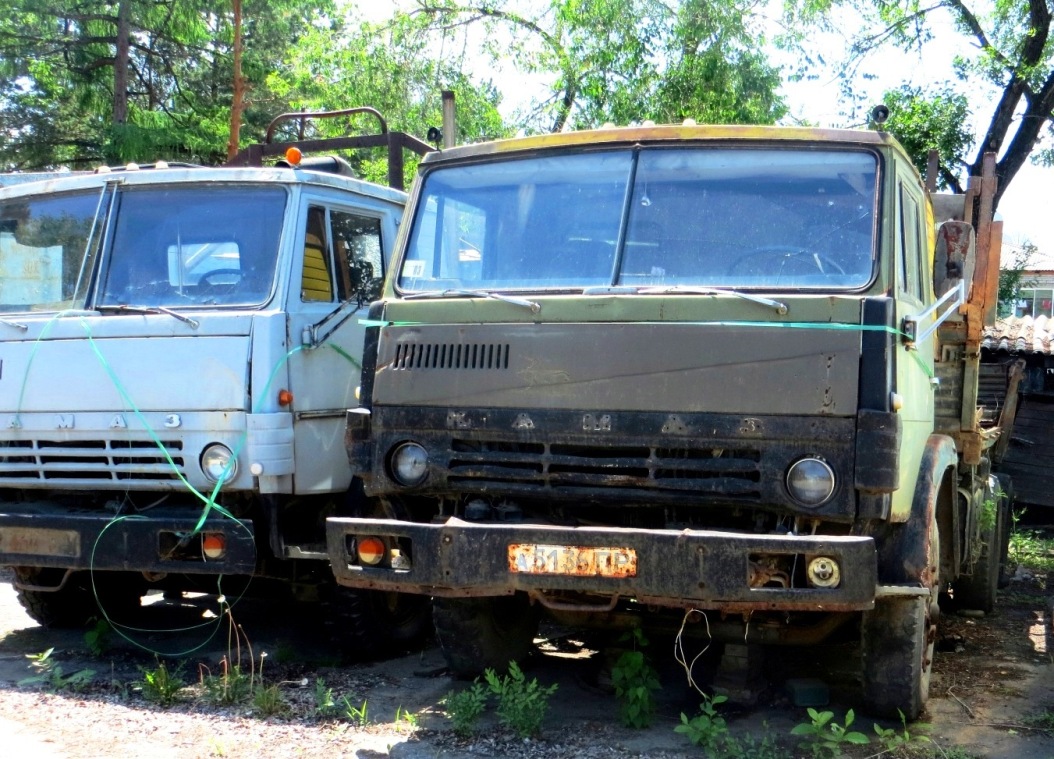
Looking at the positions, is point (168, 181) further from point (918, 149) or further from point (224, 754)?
point (918, 149)

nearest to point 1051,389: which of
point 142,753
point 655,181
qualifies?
point 655,181

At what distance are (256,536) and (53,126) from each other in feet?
60.7

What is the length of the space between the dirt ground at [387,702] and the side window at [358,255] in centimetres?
194

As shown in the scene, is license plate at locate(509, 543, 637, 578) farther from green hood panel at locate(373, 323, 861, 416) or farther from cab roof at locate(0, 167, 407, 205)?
cab roof at locate(0, 167, 407, 205)

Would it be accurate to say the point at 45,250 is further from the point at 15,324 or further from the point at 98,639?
the point at 98,639

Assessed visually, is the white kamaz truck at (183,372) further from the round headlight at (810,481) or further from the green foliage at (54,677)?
the round headlight at (810,481)

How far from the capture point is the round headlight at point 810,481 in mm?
4074

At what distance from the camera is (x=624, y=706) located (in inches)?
191

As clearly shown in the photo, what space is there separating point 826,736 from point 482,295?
7.14ft


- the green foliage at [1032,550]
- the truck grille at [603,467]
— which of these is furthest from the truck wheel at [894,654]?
the green foliage at [1032,550]

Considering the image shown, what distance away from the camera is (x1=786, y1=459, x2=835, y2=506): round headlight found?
13.4 ft

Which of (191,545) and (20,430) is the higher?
(20,430)

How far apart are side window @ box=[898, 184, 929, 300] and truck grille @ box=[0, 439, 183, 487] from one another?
339cm

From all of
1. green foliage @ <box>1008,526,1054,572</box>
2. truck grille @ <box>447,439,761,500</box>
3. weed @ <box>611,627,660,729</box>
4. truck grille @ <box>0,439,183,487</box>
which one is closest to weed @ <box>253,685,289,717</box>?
truck grille @ <box>0,439,183,487</box>
